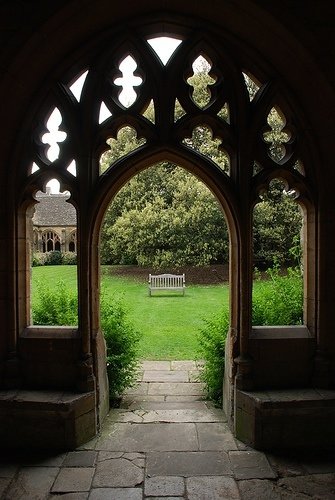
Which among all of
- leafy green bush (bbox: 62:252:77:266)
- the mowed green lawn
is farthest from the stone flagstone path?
leafy green bush (bbox: 62:252:77:266)

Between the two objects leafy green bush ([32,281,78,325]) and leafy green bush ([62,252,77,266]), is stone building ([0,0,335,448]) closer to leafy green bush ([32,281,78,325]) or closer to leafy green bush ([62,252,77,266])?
leafy green bush ([32,281,78,325])

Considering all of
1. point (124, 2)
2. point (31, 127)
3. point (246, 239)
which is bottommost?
point (246, 239)

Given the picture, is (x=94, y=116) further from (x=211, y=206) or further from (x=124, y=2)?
(x=211, y=206)

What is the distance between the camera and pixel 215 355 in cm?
377

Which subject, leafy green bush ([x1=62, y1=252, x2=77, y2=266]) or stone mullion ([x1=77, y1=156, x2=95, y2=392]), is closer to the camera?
stone mullion ([x1=77, y1=156, x2=95, y2=392])

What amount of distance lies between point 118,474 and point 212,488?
628mm

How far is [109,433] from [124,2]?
337cm

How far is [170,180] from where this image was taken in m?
13.0

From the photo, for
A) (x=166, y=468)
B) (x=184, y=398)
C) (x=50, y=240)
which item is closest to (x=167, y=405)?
(x=184, y=398)

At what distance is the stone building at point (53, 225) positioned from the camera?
20.0m

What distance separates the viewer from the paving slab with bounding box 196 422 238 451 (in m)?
2.94

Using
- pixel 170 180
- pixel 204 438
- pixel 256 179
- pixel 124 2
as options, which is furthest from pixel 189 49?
pixel 170 180

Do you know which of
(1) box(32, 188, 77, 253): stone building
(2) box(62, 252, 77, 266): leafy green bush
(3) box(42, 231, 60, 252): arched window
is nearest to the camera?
(2) box(62, 252, 77, 266): leafy green bush

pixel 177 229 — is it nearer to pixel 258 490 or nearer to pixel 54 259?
pixel 54 259
